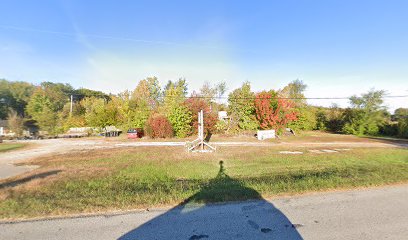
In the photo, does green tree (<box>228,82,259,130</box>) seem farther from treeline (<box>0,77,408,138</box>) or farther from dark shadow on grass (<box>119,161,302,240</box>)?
dark shadow on grass (<box>119,161,302,240</box>)

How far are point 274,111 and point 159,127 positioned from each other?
1429 cm

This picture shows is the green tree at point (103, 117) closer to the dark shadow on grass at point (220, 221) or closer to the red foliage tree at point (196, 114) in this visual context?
the red foliage tree at point (196, 114)

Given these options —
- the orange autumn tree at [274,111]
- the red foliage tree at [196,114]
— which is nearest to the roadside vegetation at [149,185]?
the orange autumn tree at [274,111]

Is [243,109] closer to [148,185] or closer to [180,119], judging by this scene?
[180,119]

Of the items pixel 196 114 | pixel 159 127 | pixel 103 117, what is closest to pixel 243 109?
pixel 196 114

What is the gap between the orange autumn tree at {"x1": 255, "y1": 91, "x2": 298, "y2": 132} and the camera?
2416cm

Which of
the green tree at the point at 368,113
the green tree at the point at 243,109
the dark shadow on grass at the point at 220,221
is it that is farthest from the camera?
the green tree at the point at 368,113

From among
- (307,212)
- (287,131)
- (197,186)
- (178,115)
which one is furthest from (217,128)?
(307,212)

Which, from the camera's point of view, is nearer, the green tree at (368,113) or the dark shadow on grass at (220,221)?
the dark shadow on grass at (220,221)

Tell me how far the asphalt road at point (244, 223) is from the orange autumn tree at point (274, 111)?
20243 mm

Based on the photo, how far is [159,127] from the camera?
2380cm

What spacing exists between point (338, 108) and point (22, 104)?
84.6 meters

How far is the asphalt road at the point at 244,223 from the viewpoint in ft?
10.7

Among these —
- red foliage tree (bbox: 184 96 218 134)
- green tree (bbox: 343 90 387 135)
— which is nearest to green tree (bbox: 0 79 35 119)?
red foliage tree (bbox: 184 96 218 134)
